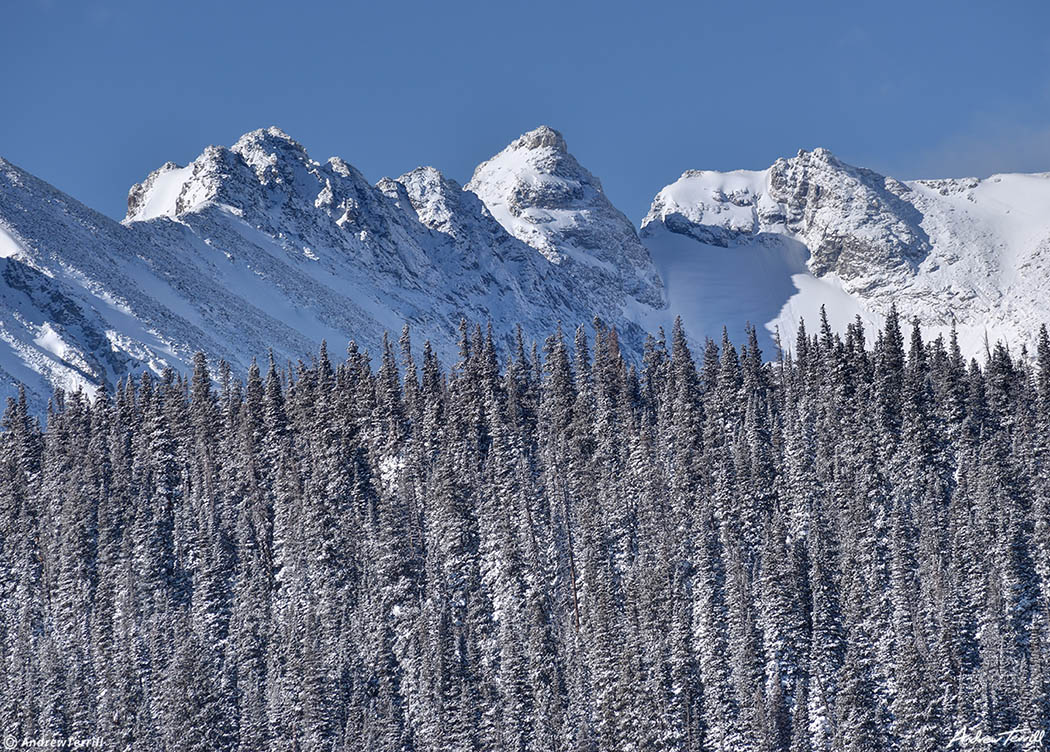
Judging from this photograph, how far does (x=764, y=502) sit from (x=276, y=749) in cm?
4437

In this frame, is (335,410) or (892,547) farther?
(335,410)

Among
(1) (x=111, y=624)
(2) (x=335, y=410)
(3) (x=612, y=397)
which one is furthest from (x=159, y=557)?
(3) (x=612, y=397)

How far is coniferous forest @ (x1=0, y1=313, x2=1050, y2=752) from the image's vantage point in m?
118

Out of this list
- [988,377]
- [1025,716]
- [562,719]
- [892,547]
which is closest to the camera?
[1025,716]

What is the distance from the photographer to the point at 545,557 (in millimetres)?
133875

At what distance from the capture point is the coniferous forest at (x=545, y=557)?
118 metres

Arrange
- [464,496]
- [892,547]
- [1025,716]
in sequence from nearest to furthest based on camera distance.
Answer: [1025,716] < [892,547] < [464,496]

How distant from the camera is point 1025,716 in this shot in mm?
109625

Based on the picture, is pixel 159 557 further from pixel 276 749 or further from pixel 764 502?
pixel 764 502

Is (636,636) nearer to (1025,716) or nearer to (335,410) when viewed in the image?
(1025,716)

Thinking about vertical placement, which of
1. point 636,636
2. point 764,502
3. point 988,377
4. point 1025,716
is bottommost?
point 1025,716

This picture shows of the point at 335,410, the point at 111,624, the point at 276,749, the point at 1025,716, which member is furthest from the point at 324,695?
the point at 1025,716

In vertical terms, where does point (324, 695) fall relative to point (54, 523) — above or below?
below

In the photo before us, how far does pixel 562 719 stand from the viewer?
117312 mm
